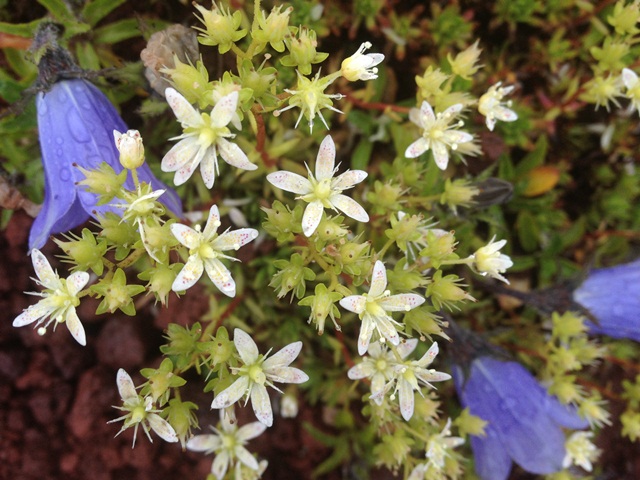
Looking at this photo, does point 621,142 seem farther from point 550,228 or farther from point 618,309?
point 618,309

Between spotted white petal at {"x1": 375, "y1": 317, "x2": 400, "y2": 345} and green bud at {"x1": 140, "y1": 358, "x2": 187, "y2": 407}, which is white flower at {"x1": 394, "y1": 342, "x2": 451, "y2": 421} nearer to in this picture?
spotted white petal at {"x1": 375, "y1": 317, "x2": 400, "y2": 345}

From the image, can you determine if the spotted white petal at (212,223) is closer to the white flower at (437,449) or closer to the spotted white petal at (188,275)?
the spotted white petal at (188,275)

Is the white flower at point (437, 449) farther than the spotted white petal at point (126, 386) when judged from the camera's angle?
Yes

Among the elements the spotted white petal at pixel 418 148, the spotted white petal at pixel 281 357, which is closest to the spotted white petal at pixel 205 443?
the spotted white petal at pixel 281 357

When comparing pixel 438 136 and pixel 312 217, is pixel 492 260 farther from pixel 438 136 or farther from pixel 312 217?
pixel 312 217

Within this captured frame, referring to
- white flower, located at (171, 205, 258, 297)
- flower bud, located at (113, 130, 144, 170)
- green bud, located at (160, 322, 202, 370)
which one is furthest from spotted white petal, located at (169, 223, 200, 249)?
green bud, located at (160, 322, 202, 370)

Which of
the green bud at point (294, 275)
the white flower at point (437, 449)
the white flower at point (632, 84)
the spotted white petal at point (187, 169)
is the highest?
the white flower at point (632, 84)

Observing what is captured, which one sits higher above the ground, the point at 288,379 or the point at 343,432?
the point at 288,379

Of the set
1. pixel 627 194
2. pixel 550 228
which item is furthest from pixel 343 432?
pixel 627 194
